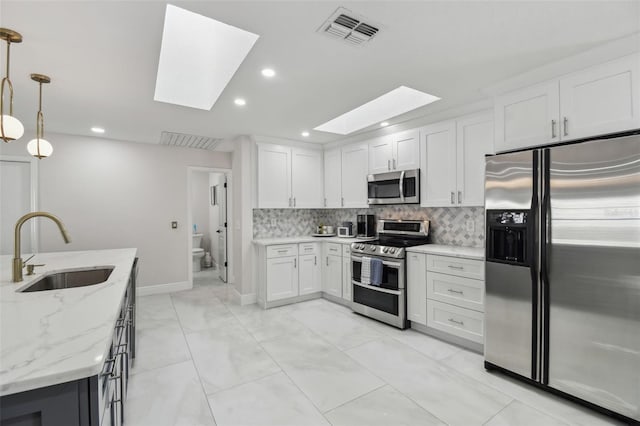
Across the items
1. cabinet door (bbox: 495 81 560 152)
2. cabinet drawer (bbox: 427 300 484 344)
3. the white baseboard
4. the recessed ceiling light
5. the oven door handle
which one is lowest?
the white baseboard

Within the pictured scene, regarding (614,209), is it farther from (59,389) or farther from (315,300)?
(315,300)

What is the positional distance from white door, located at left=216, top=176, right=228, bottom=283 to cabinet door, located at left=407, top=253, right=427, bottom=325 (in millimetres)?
3608

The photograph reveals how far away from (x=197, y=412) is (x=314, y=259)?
2.68 m

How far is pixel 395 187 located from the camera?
383 centimetres

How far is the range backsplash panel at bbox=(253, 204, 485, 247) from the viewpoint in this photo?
3.36m

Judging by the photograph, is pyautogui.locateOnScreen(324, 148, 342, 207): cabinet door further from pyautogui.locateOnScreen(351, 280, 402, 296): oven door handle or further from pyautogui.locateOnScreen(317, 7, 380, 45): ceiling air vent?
pyautogui.locateOnScreen(317, 7, 380, 45): ceiling air vent

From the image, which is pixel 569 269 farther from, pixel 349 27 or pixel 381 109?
pixel 381 109

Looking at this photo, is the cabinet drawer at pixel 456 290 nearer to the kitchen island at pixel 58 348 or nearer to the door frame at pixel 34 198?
the kitchen island at pixel 58 348

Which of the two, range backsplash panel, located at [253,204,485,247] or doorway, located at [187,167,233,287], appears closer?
range backsplash panel, located at [253,204,485,247]

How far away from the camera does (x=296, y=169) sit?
4.73m

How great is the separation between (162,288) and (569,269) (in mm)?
5232

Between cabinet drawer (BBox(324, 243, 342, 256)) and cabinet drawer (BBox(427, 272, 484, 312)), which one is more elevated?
cabinet drawer (BBox(324, 243, 342, 256))

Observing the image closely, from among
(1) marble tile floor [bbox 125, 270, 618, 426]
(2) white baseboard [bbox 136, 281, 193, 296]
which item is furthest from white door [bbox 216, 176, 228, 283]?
(1) marble tile floor [bbox 125, 270, 618, 426]

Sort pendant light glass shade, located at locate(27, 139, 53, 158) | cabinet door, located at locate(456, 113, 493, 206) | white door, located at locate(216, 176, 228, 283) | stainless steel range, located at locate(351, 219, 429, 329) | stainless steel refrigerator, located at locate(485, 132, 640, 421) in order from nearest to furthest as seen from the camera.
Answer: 1. stainless steel refrigerator, located at locate(485, 132, 640, 421)
2. pendant light glass shade, located at locate(27, 139, 53, 158)
3. cabinet door, located at locate(456, 113, 493, 206)
4. stainless steel range, located at locate(351, 219, 429, 329)
5. white door, located at locate(216, 176, 228, 283)
